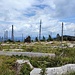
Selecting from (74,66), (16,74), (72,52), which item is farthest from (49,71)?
(72,52)

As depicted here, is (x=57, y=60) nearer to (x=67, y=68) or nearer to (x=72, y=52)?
(x=67, y=68)

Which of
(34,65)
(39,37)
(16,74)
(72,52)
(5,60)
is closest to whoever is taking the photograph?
(16,74)

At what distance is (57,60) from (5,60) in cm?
373

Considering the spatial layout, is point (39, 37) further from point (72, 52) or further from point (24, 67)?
point (24, 67)

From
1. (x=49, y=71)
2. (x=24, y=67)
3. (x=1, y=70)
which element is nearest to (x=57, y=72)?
(x=49, y=71)

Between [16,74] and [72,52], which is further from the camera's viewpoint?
[72,52]

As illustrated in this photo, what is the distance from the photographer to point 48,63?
14992mm

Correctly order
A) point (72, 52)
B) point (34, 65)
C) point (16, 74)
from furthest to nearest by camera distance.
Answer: point (72, 52) < point (34, 65) < point (16, 74)

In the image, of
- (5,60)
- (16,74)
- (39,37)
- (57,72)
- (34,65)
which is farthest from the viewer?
(39,37)

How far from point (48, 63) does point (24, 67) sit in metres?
1.82

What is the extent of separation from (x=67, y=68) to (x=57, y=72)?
0.57 meters

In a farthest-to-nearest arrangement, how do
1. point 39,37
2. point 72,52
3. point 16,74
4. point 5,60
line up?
point 39,37
point 72,52
point 5,60
point 16,74

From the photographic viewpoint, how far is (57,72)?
40.0ft

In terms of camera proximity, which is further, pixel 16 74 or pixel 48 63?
pixel 48 63
